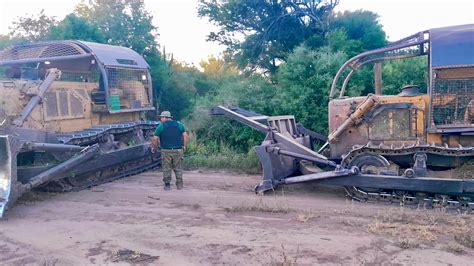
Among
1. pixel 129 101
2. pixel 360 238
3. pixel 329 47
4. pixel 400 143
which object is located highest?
pixel 329 47

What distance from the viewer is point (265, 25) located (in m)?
18.6

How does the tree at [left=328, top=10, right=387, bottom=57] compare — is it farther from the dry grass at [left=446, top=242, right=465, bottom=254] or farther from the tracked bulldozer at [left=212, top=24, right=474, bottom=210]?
the dry grass at [left=446, top=242, right=465, bottom=254]

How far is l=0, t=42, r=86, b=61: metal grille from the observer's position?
37.4 feet

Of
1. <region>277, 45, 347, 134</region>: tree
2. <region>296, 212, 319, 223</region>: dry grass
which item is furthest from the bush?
<region>296, 212, 319, 223</region>: dry grass

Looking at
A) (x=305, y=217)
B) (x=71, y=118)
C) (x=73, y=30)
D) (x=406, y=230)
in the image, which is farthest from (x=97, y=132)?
(x=73, y=30)

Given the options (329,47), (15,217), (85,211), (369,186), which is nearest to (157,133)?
(85,211)

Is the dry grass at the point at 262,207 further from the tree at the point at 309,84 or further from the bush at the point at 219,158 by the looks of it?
the tree at the point at 309,84

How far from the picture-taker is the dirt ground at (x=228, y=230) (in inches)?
213

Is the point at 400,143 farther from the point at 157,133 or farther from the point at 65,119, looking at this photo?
the point at 65,119

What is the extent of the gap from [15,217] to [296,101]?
823 centimetres

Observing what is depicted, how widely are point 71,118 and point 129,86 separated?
2207 mm

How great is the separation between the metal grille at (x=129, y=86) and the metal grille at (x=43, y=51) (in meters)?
0.97

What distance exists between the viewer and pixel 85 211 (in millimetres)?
7750

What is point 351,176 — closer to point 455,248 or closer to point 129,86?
point 455,248
